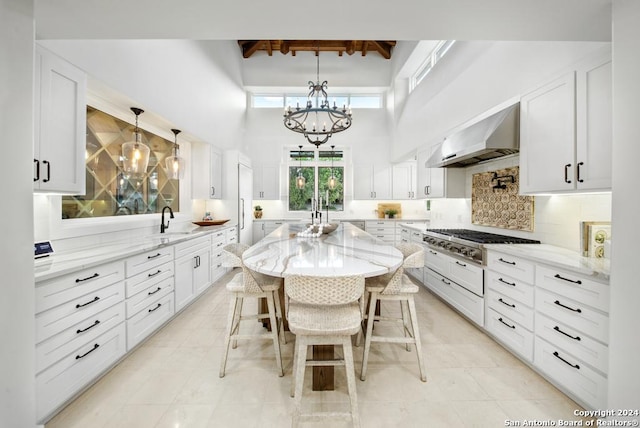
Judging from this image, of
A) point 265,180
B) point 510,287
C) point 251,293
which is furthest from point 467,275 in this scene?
point 265,180

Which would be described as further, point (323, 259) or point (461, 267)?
point (461, 267)

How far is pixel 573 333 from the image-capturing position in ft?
5.67

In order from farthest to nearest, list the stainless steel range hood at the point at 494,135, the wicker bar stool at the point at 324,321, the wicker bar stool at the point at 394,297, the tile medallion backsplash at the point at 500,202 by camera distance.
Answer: the tile medallion backsplash at the point at 500,202 < the stainless steel range hood at the point at 494,135 < the wicker bar stool at the point at 394,297 < the wicker bar stool at the point at 324,321

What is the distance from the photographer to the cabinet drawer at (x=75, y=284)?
1.54 meters

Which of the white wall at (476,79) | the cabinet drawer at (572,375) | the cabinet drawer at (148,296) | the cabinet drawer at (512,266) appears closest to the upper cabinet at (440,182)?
the white wall at (476,79)

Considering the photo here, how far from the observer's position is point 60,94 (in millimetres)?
1923

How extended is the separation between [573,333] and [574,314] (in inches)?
4.9

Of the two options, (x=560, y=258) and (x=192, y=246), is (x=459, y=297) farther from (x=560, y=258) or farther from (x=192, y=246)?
(x=192, y=246)

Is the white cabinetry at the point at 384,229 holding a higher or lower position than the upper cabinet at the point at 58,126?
lower

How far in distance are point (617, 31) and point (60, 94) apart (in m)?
3.46

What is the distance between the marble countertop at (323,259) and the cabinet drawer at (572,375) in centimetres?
122

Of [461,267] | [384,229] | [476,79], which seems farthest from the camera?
[384,229]

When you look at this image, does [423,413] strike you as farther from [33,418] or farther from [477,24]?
[477,24]

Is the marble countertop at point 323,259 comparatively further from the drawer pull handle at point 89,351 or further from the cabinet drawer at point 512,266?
the drawer pull handle at point 89,351
